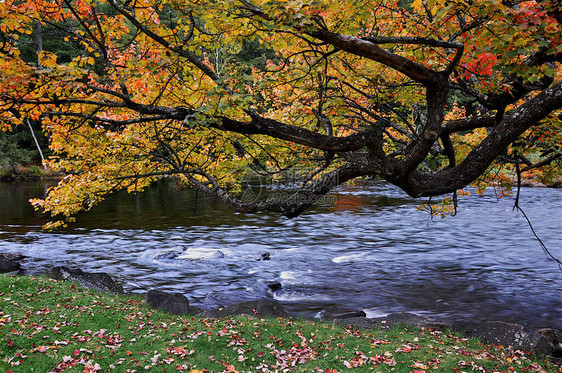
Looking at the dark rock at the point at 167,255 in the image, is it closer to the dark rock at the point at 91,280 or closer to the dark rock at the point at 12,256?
the dark rock at the point at 91,280

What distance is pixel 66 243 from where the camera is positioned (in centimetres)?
1925

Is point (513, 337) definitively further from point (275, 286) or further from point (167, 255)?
point (167, 255)

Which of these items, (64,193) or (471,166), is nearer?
(471,166)

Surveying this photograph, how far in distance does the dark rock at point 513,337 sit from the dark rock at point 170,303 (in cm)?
735

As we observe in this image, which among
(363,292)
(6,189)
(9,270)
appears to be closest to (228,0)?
(363,292)

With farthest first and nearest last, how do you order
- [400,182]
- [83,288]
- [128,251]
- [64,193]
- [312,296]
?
[128,251] < [312,296] < [83,288] < [64,193] < [400,182]

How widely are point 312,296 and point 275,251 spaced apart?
228 inches

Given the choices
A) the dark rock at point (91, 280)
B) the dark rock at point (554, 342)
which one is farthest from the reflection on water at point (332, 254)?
the dark rock at point (554, 342)

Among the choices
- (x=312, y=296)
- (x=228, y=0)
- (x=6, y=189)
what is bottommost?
(x=312, y=296)

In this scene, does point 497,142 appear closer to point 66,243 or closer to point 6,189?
point 66,243

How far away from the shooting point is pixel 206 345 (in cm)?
725

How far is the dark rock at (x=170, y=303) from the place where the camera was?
10188mm

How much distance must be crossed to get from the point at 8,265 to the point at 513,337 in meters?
16.6

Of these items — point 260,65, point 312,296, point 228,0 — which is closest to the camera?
point 228,0
